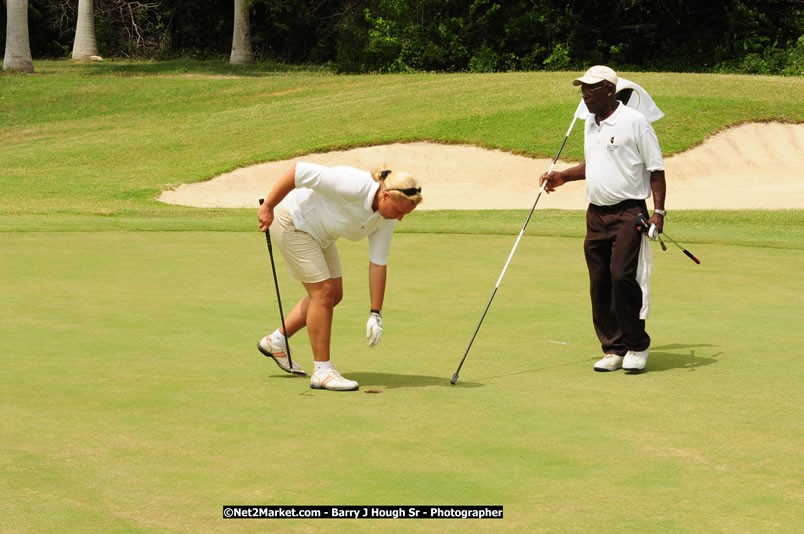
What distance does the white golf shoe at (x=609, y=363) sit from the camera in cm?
770

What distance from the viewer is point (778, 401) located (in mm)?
6543

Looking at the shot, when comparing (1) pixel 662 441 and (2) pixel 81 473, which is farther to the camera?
(1) pixel 662 441

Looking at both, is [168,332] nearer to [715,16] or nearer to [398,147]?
[398,147]

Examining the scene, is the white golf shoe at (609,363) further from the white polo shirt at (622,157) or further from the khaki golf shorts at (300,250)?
the khaki golf shorts at (300,250)

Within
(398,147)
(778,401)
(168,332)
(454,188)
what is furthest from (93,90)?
(778,401)

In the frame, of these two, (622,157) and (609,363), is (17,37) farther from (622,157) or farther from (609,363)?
(609,363)


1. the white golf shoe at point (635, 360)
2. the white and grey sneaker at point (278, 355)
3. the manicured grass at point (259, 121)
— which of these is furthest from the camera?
the manicured grass at point (259, 121)

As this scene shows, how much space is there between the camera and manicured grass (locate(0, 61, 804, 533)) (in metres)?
4.68

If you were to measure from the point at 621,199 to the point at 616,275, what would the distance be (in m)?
0.52

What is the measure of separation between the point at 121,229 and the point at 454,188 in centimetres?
1060

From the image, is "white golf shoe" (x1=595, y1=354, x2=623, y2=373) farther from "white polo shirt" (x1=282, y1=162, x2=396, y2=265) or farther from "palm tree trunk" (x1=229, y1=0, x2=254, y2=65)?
"palm tree trunk" (x1=229, y1=0, x2=254, y2=65)

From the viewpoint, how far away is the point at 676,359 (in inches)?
316

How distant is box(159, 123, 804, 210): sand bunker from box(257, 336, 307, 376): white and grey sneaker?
1515 centimetres

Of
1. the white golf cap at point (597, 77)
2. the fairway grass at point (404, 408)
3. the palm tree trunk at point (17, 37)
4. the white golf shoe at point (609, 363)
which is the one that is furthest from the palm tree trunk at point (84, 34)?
the white golf shoe at point (609, 363)
